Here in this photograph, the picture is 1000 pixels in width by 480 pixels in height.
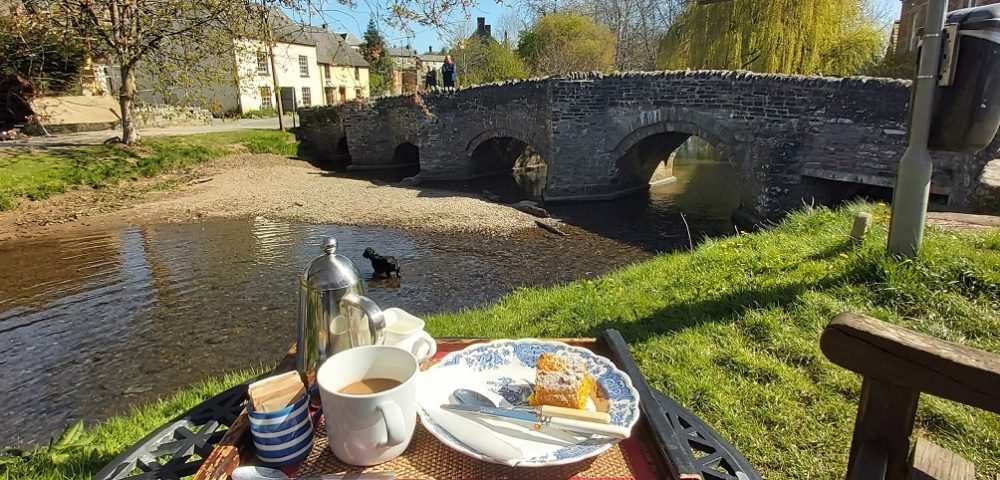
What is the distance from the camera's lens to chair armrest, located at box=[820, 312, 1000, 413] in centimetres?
107

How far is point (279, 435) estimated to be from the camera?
1.34m

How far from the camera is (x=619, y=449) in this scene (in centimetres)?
144

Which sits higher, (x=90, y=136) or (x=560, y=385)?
(x=90, y=136)

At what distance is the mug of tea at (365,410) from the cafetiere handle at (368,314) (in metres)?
0.13

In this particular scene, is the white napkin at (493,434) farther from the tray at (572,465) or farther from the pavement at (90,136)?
the pavement at (90,136)

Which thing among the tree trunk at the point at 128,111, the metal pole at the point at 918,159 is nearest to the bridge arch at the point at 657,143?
the metal pole at the point at 918,159

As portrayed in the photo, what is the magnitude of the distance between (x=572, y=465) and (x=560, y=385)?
207 millimetres

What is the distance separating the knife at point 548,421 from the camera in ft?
4.41

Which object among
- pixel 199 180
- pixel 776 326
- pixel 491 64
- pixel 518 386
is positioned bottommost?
pixel 199 180

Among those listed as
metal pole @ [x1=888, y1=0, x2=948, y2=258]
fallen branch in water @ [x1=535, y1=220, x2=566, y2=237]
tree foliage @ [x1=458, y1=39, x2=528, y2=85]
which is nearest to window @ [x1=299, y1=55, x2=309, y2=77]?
tree foliage @ [x1=458, y1=39, x2=528, y2=85]

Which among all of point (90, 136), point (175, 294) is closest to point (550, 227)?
point (175, 294)

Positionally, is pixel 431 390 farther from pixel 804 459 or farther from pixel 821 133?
pixel 821 133

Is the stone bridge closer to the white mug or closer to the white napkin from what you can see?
the white mug

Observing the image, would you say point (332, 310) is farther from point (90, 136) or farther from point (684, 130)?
point (90, 136)
